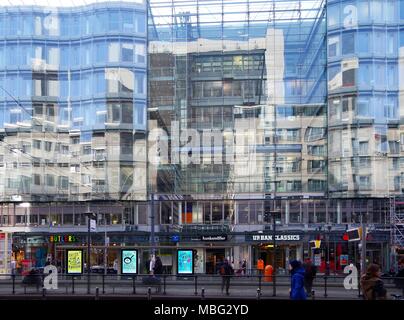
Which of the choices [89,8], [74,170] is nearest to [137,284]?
[74,170]

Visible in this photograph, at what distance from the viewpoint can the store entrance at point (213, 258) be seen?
116ft

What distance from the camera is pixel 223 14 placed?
35156 mm

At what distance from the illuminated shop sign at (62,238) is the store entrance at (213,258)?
341 inches

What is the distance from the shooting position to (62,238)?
124 feet

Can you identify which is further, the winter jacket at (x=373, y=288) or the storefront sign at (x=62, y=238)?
the storefront sign at (x=62, y=238)

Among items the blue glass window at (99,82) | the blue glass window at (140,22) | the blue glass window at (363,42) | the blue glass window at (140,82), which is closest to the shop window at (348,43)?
the blue glass window at (363,42)

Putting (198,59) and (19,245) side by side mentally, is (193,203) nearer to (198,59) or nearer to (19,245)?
(198,59)

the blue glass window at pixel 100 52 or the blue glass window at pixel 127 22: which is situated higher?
the blue glass window at pixel 127 22

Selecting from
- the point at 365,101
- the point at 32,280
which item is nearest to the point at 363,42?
the point at 365,101

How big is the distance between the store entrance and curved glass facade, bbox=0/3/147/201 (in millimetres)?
6140

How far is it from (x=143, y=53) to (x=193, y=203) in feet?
32.4

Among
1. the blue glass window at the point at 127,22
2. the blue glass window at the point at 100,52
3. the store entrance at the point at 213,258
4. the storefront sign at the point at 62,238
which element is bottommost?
the store entrance at the point at 213,258

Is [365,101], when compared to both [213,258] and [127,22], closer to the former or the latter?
[213,258]

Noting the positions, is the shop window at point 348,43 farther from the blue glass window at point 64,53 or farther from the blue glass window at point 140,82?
the blue glass window at point 64,53
